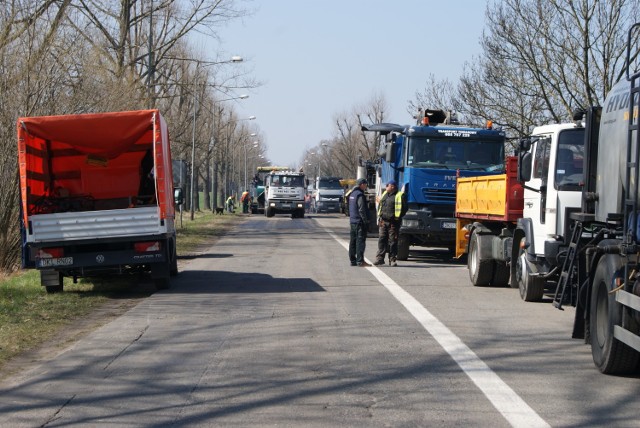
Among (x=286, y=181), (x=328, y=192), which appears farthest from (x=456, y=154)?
(x=328, y=192)

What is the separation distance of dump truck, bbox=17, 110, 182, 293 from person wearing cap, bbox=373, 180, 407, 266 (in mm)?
5844

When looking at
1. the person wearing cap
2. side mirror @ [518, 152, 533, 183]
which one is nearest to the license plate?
side mirror @ [518, 152, 533, 183]

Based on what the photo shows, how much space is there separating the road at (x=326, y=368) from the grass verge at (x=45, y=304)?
→ 571 mm

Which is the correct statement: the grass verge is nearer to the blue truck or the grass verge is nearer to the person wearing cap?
the person wearing cap

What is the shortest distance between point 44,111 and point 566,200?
14.8 metres

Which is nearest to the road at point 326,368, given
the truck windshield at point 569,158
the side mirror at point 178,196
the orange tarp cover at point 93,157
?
the truck windshield at point 569,158

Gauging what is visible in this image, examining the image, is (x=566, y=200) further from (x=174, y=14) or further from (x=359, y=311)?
(x=174, y=14)

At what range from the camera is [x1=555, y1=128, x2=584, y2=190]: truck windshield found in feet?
43.9

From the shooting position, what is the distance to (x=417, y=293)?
50.9 feet

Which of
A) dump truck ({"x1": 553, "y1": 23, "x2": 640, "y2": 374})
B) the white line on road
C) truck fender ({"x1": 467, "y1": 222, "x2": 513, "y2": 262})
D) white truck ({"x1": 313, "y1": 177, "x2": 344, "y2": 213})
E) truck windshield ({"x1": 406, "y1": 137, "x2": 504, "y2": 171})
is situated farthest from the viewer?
white truck ({"x1": 313, "y1": 177, "x2": 344, "y2": 213})

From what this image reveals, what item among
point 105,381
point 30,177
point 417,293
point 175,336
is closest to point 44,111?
point 30,177

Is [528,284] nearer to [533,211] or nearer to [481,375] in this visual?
[533,211]

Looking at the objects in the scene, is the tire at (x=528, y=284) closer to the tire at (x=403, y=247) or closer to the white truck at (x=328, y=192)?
the tire at (x=403, y=247)

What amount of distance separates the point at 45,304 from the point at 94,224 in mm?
1725
